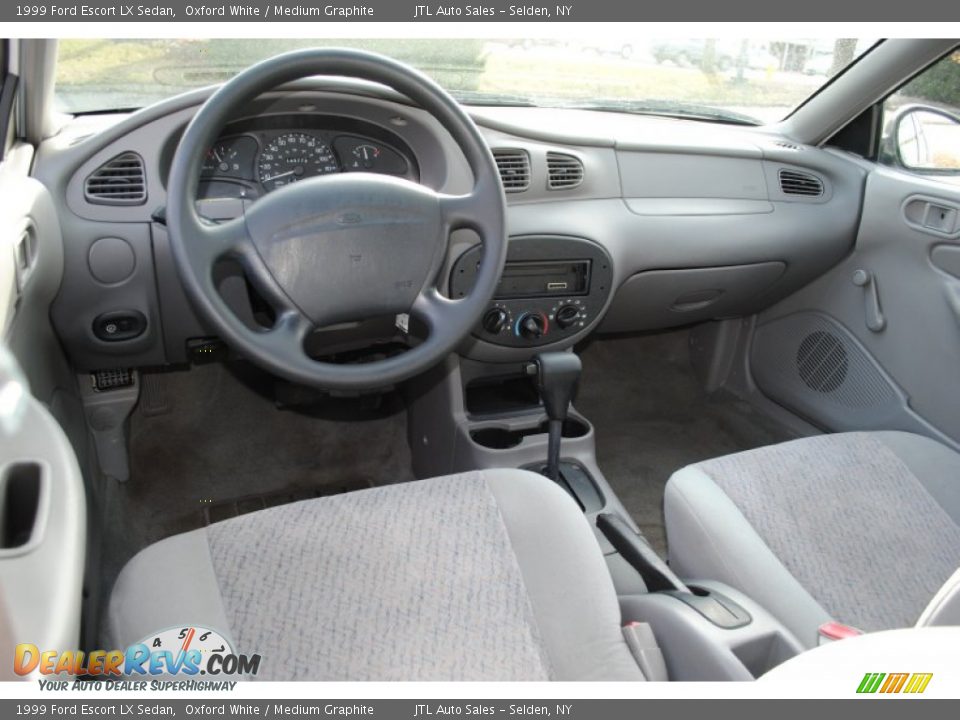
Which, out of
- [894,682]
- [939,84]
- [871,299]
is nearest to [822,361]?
[871,299]

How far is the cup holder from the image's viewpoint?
89.6 inches

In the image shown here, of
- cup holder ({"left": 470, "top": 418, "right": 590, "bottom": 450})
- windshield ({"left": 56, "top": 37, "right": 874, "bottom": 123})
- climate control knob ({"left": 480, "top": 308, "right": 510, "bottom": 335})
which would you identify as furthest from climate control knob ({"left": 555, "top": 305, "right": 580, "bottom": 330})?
windshield ({"left": 56, "top": 37, "right": 874, "bottom": 123})

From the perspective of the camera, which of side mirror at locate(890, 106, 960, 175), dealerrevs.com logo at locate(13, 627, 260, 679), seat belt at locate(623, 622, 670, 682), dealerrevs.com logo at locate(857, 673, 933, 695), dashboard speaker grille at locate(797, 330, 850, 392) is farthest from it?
dashboard speaker grille at locate(797, 330, 850, 392)

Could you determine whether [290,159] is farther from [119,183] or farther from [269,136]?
[119,183]

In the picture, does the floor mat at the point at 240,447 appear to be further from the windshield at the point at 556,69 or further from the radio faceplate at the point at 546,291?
the windshield at the point at 556,69

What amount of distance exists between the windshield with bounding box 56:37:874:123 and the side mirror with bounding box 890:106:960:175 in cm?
27

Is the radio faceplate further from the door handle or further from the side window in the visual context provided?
the side window

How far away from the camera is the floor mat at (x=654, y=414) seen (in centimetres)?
272

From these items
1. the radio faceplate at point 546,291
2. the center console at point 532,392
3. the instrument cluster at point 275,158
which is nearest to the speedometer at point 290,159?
the instrument cluster at point 275,158

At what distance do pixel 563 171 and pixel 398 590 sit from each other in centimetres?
128

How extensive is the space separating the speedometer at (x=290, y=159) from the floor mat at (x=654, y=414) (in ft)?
4.45

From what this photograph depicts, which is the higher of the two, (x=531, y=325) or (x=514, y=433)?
(x=531, y=325)

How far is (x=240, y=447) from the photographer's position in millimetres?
2590

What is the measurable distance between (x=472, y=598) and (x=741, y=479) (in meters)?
0.73
